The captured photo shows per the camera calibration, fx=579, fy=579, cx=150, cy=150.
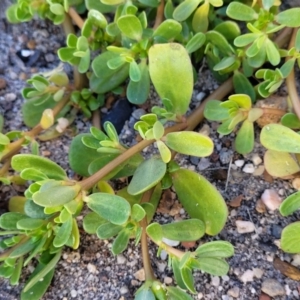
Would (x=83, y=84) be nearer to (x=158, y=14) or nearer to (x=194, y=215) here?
(x=158, y=14)

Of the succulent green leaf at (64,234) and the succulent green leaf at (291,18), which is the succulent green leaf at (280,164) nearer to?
the succulent green leaf at (291,18)

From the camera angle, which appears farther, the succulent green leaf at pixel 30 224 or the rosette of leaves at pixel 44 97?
the rosette of leaves at pixel 44 97

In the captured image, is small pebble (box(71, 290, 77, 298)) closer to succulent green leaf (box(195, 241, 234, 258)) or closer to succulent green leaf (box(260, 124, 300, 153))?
succulent green leaf (box(195, 241, 234, 258))

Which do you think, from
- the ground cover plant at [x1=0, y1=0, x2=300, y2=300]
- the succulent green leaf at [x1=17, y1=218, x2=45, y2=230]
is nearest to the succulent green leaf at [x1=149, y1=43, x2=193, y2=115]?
the ground cover plant at [x1=0, y1=0, x2=300, y2=300]

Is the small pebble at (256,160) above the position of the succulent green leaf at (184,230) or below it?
below

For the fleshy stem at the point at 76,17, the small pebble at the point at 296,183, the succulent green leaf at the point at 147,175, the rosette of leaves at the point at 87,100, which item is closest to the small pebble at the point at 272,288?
the small pebble at the point at 296,183

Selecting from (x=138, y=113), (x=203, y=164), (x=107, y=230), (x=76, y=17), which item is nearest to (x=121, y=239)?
(x=107, y=230)
